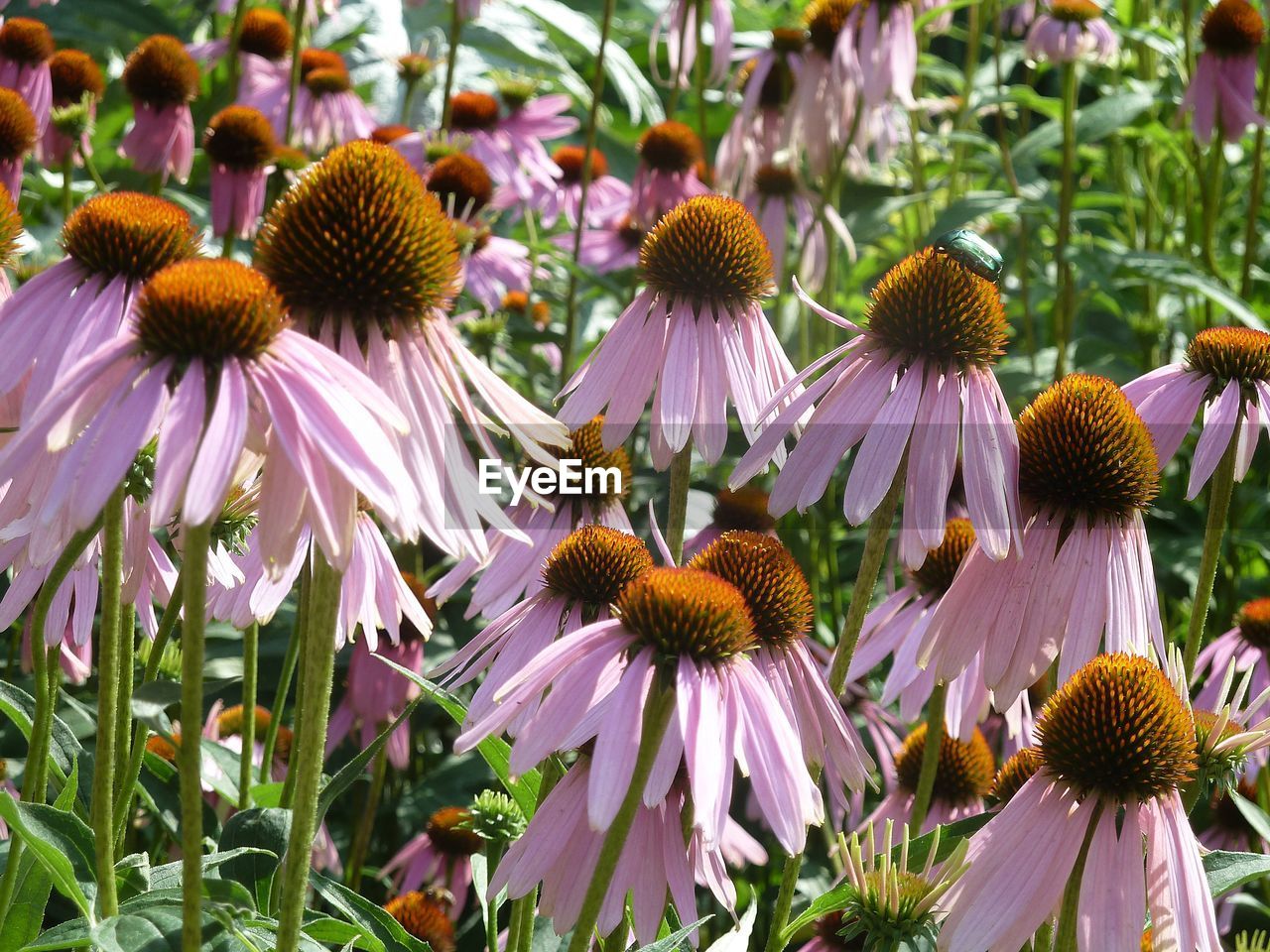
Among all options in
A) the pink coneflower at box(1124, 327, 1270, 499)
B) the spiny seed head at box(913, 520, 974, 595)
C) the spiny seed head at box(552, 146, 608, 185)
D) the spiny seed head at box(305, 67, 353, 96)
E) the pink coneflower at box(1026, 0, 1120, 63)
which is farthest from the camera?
the spiny seed head at box(552, 146, 608, 185)

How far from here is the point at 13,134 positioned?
1710mm

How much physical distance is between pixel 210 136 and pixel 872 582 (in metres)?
1.59

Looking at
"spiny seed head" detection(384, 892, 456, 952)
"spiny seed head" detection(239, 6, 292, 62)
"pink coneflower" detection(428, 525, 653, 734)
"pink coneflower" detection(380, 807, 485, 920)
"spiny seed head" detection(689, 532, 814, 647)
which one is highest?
"spiny seed head" detection(239, 6, 292, 62)

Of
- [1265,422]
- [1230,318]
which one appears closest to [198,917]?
[1265,422]

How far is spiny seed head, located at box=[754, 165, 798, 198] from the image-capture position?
2915 millimetres

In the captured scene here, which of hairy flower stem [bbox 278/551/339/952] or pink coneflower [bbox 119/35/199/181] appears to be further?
pink coneflower [bbox 119/35/199/181]

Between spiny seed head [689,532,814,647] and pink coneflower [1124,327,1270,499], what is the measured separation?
0.43 m

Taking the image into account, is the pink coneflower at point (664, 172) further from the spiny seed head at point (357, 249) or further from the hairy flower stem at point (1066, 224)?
the spiny seed head at point (357, 249)

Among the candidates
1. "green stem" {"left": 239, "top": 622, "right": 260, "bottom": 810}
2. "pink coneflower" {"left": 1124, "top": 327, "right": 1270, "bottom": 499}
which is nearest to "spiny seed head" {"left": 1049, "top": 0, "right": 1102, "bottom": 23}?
"pink coneflower" {"left": 1124, "top": 327, "right": 1270, "bottom": 499}

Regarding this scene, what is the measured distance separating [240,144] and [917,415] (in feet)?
4.78

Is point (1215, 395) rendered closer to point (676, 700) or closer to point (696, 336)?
point (696, 336)

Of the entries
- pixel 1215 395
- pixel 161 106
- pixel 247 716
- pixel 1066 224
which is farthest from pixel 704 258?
pixel 161 106

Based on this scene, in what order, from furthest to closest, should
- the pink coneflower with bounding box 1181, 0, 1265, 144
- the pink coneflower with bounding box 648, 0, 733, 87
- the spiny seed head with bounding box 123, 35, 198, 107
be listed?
1. the pink coneflower with bounding box 648, 0, 733, 87
2. the pink coneflower with bounding box 1181, 0, 1265, 144
3. the spiny seed head with bounding box 123, 35, 198, 107

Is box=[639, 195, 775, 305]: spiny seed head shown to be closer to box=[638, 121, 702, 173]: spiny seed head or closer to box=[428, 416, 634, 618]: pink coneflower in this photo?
box=[428, 416, 634, 618]: pink coneflower
